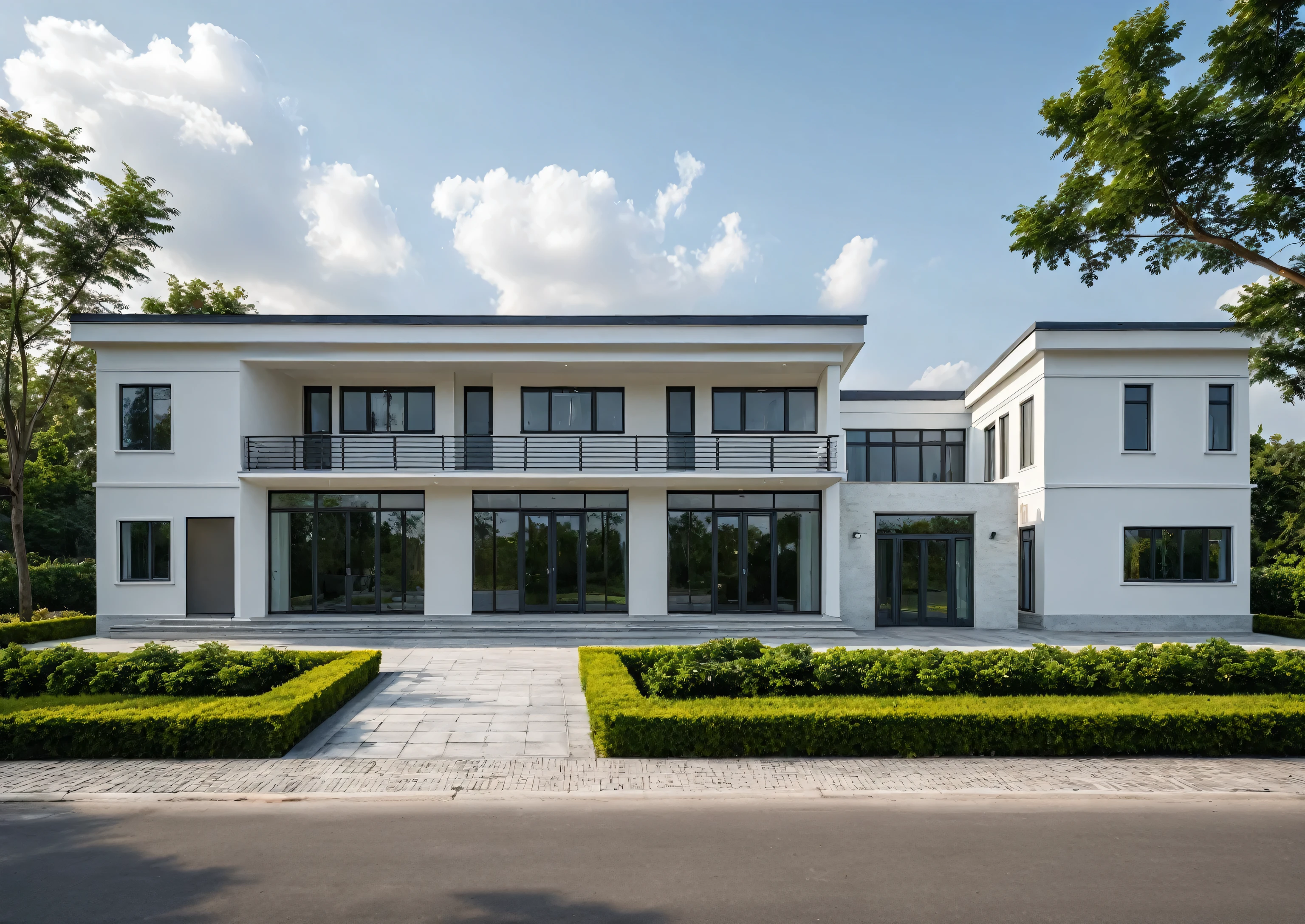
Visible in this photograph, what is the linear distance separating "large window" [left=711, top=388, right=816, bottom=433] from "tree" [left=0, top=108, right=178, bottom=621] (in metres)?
14.1

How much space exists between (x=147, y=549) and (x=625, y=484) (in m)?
11.1

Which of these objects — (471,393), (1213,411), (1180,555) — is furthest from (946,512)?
(471,393)

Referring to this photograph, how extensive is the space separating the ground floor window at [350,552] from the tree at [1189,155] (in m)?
14.4

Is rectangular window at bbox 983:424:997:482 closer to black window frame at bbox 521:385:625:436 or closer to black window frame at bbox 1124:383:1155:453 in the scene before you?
black window frame at bbox 1124:383:1155:453

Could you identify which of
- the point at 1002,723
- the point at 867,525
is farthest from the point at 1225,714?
the point at 867,525

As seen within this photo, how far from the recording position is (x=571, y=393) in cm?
1927

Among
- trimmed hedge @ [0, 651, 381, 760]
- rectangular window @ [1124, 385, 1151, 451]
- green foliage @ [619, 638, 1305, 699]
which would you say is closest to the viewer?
trimmed hedge @ [0, 651, 381, 760]

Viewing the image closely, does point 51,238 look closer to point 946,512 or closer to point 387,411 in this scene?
point 387,411

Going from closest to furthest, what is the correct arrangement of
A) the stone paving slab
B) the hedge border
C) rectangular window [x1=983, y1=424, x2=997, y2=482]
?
1. the stone paving slab
2. the hedge border
3. rectangular window [x1=983, y1=424, x2=997, y2=482]

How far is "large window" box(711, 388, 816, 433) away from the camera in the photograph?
19.3 meters

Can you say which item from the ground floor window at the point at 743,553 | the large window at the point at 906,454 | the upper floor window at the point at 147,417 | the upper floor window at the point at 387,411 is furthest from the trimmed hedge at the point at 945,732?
the large window at the point at 906,454

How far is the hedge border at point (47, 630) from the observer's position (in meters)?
16.1

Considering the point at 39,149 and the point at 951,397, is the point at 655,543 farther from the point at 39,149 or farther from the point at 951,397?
the point at 39,149

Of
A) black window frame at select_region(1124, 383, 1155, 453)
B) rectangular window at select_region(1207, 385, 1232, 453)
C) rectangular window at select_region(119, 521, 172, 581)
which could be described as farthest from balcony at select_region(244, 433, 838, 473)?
rectangular window at select_region(1207, 385, 1232, 453)
